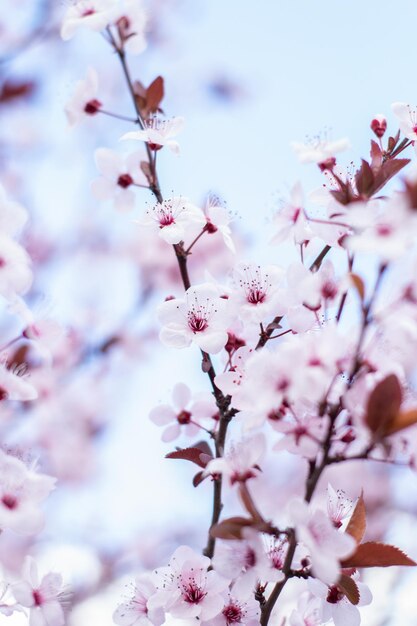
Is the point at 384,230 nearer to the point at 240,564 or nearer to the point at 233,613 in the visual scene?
the point at 240,564

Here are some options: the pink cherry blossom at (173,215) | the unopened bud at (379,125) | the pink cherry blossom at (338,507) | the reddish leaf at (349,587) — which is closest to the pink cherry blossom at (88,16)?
the pink cherry blossom at (173,215)

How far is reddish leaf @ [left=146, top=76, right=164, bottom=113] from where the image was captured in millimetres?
1385

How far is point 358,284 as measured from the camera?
753 mm

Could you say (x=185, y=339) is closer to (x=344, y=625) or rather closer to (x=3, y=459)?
(x=3, y=459)

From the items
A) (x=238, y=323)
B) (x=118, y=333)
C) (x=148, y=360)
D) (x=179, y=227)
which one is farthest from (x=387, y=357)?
(x=148, y=360)

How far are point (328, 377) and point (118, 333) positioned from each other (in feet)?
10.2

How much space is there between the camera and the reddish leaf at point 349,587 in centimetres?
89

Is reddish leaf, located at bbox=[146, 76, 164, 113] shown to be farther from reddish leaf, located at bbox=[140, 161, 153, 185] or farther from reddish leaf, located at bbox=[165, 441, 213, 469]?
reddish leaf, located at bbox=[165, 441, 213, 469]

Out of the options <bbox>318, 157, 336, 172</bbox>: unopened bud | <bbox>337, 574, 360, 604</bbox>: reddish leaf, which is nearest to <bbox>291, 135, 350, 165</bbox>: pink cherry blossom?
<bbox>318, 157, 336, 172</bbox>: unopened bud

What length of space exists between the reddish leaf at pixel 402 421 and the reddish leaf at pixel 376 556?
20cm

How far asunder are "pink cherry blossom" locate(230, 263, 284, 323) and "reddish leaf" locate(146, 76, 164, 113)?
0.50m

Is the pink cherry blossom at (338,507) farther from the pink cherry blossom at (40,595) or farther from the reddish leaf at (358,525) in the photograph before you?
the pink cherry blossom at (40,595)

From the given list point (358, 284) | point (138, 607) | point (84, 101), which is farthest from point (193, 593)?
point (84, 101)

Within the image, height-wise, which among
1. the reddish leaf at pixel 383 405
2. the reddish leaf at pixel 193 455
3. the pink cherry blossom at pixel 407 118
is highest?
the pink cherry blossom at pixel 407 118
